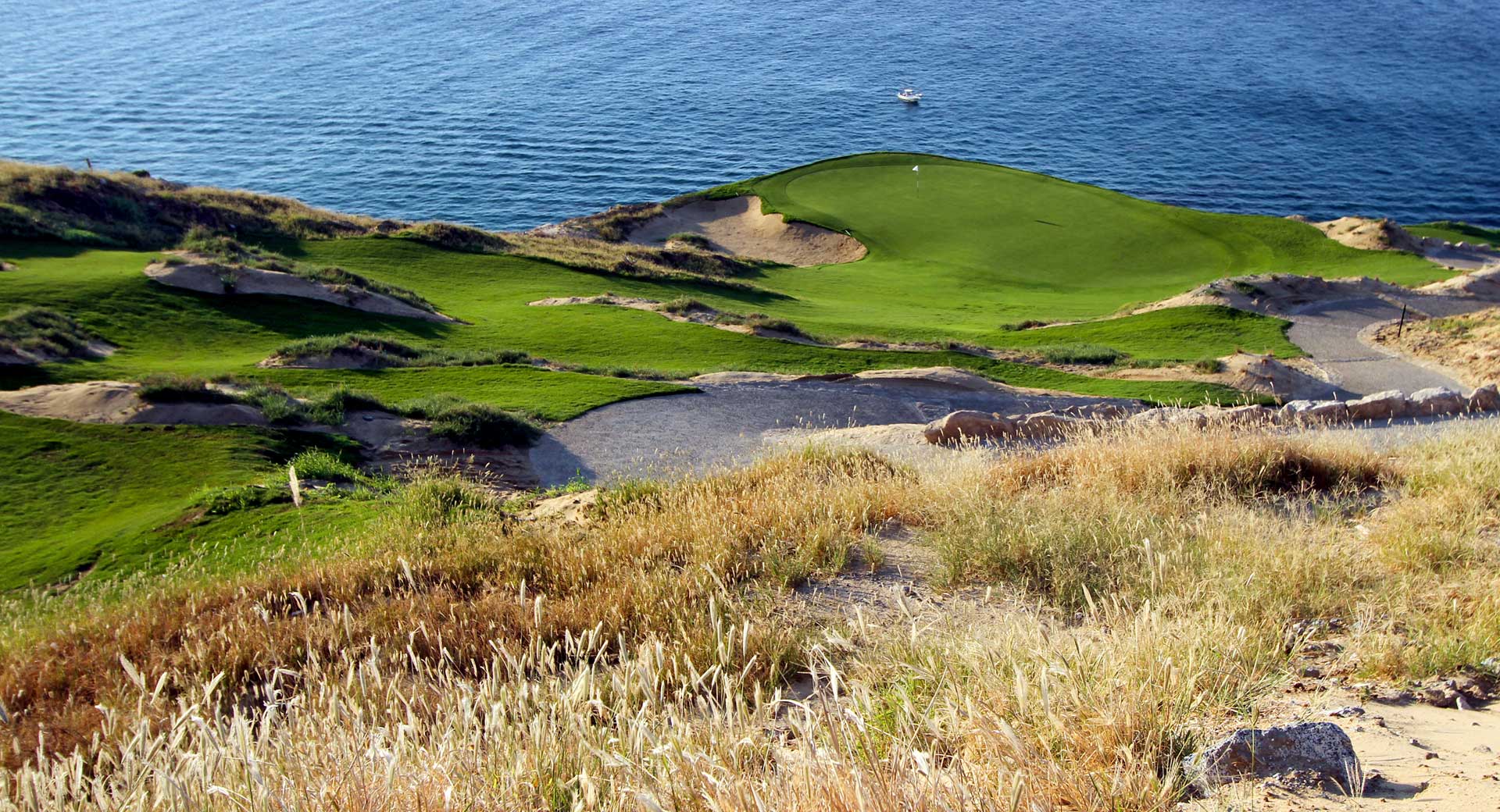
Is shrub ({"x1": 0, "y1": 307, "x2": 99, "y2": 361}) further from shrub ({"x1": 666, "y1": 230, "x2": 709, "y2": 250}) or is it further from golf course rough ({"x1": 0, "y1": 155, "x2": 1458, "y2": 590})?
shrub ({"x1": 666, "y1": 230, "x2": 709, "y2": 250})

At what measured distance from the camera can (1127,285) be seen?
35.4 meters

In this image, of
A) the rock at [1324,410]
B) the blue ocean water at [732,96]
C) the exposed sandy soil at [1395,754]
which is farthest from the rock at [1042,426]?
the blue ocean water at [732,96]

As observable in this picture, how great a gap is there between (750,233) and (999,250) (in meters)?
11.5

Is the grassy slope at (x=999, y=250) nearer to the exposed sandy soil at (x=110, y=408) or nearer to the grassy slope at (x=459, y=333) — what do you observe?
the grassy slope at (x=459, y=333)

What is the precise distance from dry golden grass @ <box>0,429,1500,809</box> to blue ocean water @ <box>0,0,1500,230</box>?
49032 mm

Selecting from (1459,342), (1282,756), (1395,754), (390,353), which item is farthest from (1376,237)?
(1282,756)

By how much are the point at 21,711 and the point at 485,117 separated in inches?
2918

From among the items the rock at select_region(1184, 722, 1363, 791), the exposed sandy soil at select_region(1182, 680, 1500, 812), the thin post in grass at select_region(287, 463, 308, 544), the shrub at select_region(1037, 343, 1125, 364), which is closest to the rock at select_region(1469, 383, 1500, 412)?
the shrub at select_region(1037, 343, 1125, 364)

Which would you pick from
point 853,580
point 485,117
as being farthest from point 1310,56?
point 853,580

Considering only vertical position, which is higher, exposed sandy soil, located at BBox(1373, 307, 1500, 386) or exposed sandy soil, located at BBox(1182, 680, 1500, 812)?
exposed sandy soil, located at BBox(1182, 680, 1500, 812)

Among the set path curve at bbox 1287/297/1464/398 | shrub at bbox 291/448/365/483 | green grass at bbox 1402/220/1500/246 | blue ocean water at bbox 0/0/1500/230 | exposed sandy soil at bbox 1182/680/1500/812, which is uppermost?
blue ocean water at bbox 0/0/1500/230

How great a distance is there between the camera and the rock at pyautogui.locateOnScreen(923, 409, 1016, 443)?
12.7 meters

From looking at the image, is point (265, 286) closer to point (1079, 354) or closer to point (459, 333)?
point (459, 333)

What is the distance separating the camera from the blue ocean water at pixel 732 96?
191 ft
